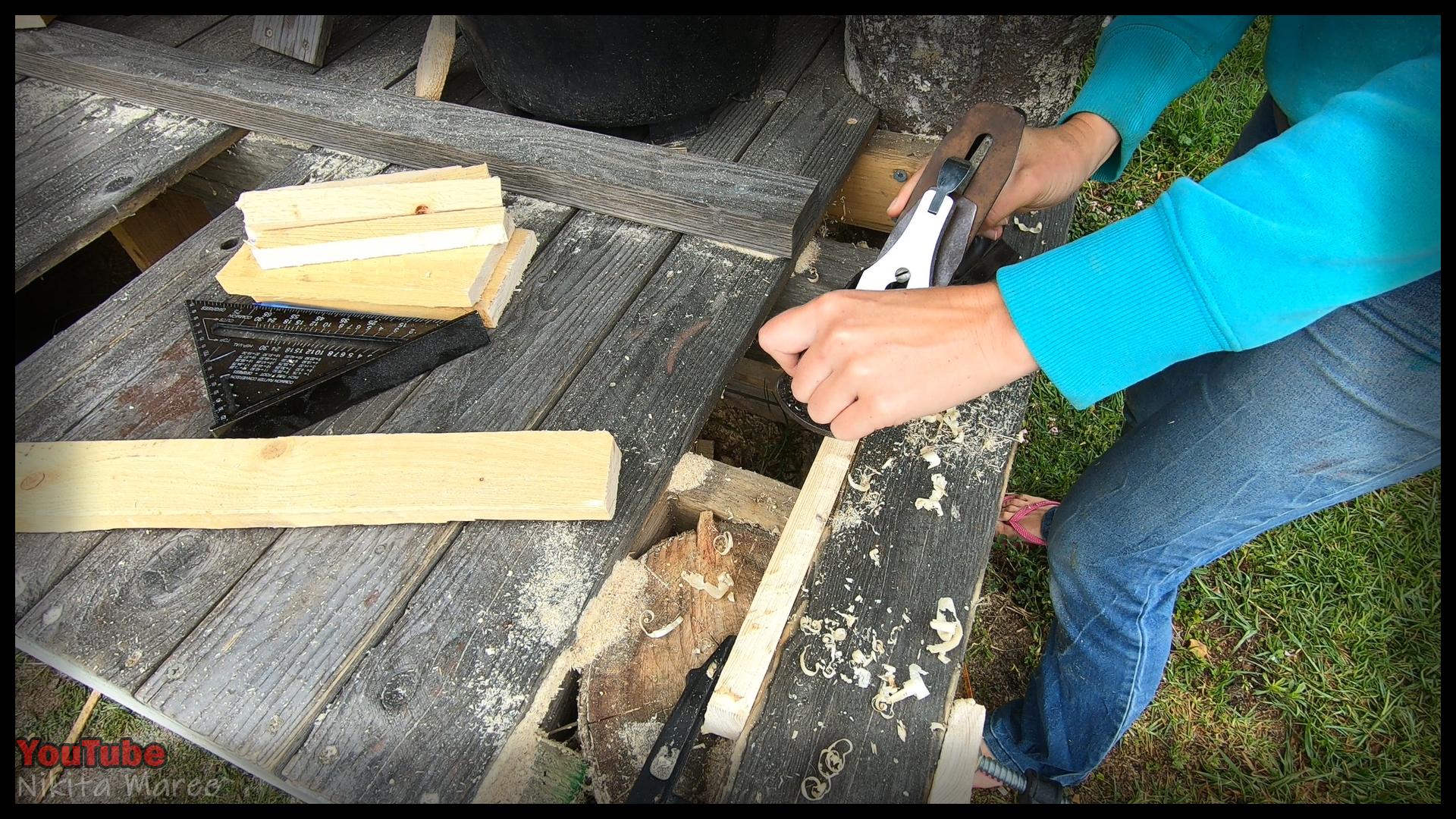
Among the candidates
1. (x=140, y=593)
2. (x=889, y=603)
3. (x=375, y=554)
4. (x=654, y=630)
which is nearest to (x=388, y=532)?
(x=375, y=554)

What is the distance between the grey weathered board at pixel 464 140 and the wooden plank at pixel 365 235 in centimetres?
31

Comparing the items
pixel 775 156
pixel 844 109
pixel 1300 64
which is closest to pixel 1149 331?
pixel 1300 64

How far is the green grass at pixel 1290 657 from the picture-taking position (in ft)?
6.40

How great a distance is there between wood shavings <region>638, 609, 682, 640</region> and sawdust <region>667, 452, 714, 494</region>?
240mm

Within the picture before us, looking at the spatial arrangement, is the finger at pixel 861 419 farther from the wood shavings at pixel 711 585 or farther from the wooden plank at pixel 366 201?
the wooden plank at pixel 366 201

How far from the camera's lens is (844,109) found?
7.27ft

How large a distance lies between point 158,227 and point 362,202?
61.0 inches

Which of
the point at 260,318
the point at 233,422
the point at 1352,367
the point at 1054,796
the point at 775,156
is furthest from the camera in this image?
the point at 775,156

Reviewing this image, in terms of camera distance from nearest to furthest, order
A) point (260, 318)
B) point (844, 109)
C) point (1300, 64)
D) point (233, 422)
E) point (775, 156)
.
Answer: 1. point (1300, 64)
2. point (233, 422)
3. point (260, 318)
4. point (775, 156)
5. point (844, 109)

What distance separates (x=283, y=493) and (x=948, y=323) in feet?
3.66

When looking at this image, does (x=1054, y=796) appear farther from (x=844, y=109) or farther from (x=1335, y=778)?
(x=844, y=109)

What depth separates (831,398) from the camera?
1130mm

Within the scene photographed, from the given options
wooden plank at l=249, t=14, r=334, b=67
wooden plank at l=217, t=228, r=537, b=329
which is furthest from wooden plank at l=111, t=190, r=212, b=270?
wooden plank at l=217, t=228, r=537, b=329

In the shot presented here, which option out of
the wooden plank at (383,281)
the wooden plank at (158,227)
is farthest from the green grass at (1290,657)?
the wooden plank at (158,227)
